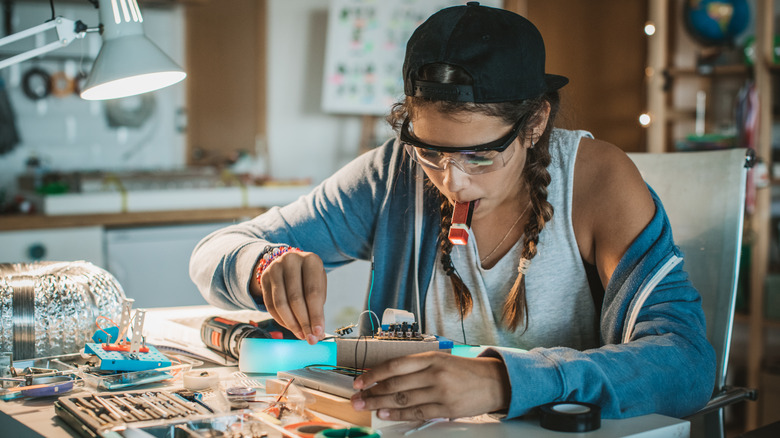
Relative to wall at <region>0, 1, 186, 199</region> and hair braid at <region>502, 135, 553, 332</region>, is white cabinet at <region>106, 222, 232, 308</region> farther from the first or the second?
hair braid at <region>502, 135, 553, 332</region>

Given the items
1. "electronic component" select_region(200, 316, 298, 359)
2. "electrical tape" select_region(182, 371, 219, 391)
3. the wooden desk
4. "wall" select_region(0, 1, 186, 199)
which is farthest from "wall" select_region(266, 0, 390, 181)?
the wooden desk

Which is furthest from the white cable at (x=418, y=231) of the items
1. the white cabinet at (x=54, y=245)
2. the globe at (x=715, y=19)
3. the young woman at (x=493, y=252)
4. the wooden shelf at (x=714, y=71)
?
the globe at (x=715, y=19)

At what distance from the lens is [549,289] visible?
53.3 inches

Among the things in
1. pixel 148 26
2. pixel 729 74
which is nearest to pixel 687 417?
pixel 729 74

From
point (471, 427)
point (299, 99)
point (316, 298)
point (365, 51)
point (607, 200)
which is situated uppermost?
point (365, 51)

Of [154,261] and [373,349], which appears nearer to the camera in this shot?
[373,349]

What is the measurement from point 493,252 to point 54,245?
224 centimetres

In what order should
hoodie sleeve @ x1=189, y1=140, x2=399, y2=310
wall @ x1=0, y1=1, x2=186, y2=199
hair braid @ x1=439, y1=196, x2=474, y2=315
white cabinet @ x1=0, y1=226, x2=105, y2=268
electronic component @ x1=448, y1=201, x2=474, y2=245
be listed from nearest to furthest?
electronic component @ x1=448, y1=201, x2=474, y2=245 → hair braid @ x1=439, y1=196, x2=474, y2=315 → hoodie sleeve @ x1=189, y1=140, x2=399, y2=310 → white cabinet @ x1=0, y1=226, x2=105, y2=268 → wall @ x1=0, y1=1, x2=186, y2=199

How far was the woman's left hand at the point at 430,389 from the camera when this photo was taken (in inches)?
35.1

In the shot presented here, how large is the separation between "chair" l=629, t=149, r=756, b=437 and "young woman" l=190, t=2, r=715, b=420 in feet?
0.70

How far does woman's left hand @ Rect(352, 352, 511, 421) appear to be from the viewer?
0.89m

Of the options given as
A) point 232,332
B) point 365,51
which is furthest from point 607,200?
point 365,51

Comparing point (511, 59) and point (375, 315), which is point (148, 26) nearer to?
point (375, 315)

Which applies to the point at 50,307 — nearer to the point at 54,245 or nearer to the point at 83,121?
the point at 54,245
